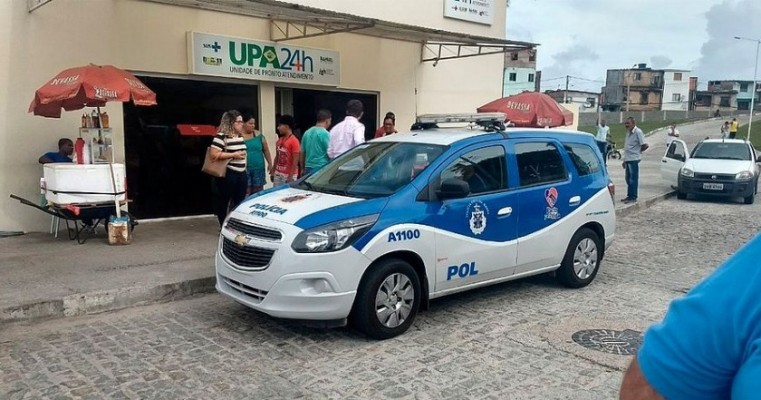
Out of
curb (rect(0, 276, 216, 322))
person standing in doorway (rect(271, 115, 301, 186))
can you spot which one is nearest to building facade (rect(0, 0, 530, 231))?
person standing in doorway (rect(271, 115, 301, 186))

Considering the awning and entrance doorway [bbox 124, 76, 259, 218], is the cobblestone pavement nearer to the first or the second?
entrance doorway [bbox 124, 76, 259, 218]

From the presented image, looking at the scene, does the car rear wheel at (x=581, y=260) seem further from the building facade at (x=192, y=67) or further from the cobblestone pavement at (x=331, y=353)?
the building facade at (x=192, y=67)

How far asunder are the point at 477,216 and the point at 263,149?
14.5 ft

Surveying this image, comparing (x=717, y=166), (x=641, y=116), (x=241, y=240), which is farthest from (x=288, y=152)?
(x=641, y=116)

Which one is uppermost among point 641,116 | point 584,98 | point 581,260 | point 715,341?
point 584,98

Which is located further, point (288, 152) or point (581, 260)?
point (288, 152)

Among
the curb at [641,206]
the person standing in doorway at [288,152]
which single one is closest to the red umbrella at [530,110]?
the curb at [641,206]

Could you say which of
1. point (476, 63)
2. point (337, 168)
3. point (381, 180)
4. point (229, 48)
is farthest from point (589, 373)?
point (476, 63)

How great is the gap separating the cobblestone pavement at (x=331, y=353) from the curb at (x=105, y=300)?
0.13 m

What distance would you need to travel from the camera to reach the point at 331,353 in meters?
4.65

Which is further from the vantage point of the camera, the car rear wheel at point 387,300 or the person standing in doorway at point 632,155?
the person standing in doorway at point 632,155

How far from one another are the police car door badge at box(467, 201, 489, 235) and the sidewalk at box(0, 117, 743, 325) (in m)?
2.88

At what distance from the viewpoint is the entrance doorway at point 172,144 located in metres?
9.33

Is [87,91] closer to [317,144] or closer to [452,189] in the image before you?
[317,144]
